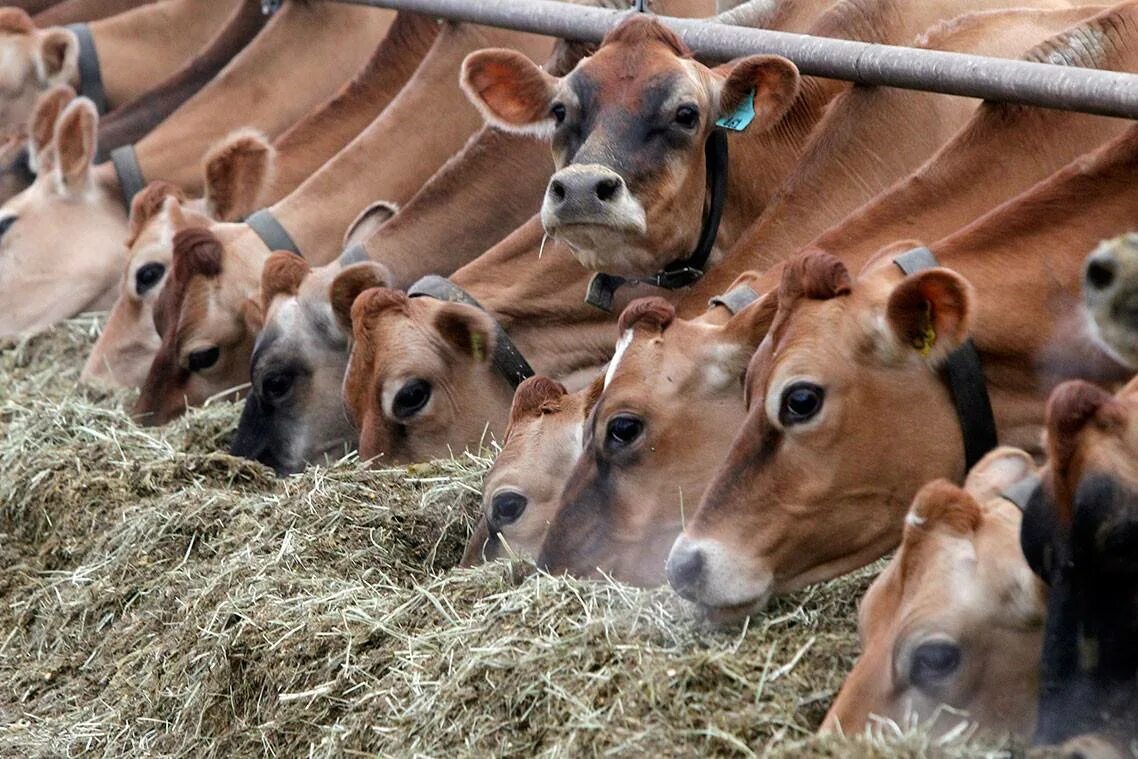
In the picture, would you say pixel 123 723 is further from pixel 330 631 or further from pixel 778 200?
pixel 778 200

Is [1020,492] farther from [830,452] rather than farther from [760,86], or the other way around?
[760,86]

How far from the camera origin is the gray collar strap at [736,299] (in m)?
5.29

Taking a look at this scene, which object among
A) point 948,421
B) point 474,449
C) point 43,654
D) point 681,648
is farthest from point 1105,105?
point 43,654

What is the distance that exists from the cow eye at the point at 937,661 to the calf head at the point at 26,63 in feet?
26.5

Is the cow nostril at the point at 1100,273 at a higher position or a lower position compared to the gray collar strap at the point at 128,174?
higher

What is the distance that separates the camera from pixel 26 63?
10.5m

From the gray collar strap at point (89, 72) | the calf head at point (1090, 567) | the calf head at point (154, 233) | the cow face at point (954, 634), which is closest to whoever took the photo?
the calf head at point (1090, 567)

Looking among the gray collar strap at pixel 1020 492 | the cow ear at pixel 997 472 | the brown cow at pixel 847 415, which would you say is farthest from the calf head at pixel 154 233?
the gray collar strap at pixel 1020 492

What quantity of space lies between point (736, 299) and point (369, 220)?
9.37 ft

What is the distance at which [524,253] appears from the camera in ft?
22.5

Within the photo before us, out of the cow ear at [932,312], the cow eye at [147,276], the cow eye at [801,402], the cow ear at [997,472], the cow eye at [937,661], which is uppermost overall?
the cow ear at [932,312]

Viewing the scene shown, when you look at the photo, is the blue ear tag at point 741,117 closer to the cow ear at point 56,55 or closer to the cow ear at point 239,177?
the cow ear at point 239,177

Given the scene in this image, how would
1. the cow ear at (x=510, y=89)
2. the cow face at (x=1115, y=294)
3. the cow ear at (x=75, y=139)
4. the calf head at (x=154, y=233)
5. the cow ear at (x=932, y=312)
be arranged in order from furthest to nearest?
the cow ear at (x=75, y=139) → the calf head at (x=154, y=233) → the cow ear at (x=510, y=89) → the cow ear at (x=932, y=312) → the cow face at (x=1115, y=294)

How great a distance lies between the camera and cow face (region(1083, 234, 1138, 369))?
12.8 ft
